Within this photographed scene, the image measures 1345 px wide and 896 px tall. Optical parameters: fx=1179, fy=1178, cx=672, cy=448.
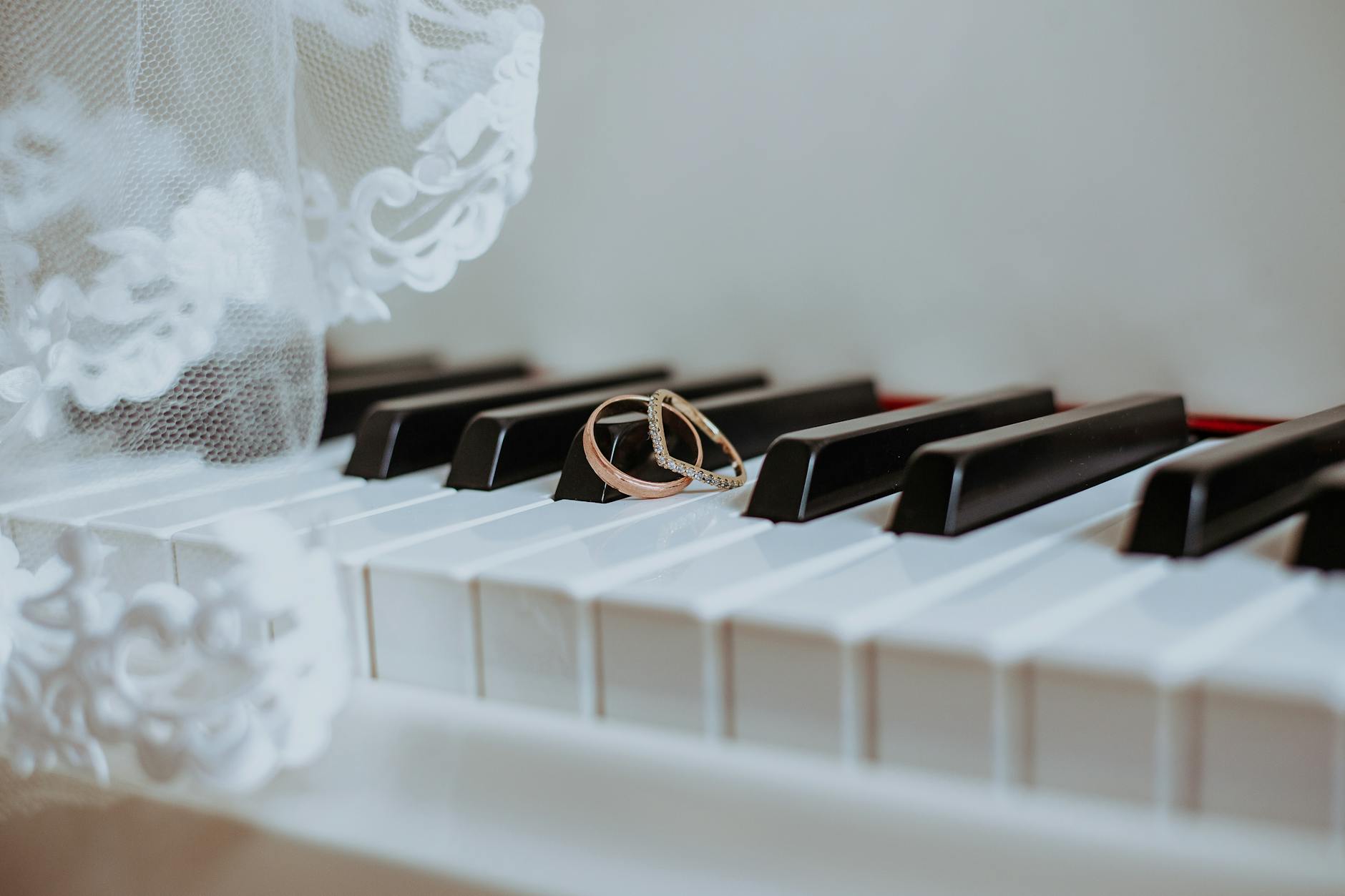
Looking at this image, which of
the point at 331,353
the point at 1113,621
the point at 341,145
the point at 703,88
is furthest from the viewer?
the point at 331,353

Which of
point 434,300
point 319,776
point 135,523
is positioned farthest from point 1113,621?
point 434,300

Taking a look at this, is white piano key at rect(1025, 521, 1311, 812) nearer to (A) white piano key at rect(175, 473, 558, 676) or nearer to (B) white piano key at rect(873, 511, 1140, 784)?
(B) white piano key at rect(873, 511, 1140, 784)

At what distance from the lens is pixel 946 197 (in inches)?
39.1

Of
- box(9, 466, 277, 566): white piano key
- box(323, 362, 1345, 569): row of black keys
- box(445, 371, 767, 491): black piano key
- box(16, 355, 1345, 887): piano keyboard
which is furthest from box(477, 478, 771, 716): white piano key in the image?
box(9, 466, 277, 566): white piano key

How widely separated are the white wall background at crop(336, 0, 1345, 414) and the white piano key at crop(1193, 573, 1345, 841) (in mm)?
494

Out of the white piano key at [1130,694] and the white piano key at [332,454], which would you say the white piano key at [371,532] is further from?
the white piano key at [1130,694]

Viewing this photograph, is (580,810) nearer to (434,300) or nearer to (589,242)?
(589,242)

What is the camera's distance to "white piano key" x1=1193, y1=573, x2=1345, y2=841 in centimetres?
42

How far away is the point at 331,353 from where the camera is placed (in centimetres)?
146

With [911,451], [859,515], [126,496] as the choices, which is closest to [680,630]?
[859,515]

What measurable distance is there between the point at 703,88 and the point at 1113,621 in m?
0.76

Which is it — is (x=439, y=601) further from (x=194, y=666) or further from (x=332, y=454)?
(x=332, y=454)

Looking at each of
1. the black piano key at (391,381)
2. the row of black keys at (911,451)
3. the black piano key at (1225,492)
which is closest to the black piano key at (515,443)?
the row of black keys at (911,451)

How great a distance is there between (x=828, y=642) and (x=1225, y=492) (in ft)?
0.77
